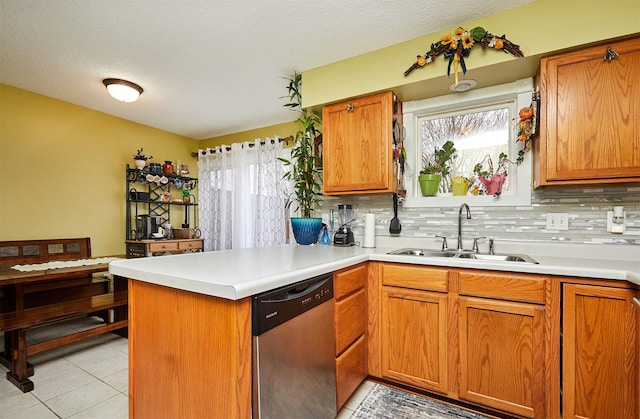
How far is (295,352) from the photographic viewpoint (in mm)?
1191

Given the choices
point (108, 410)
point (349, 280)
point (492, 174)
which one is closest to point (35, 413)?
point (108, 410)

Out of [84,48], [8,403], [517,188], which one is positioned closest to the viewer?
[8,403]

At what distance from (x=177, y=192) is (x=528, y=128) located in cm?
442

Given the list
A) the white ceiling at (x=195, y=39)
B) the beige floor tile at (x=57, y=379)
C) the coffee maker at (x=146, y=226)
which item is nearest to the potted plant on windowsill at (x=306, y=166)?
the white ceiling at (x=195, y=39)

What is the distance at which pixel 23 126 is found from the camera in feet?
9.75

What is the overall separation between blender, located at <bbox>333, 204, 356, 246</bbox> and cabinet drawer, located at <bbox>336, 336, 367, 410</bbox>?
0.77 meters

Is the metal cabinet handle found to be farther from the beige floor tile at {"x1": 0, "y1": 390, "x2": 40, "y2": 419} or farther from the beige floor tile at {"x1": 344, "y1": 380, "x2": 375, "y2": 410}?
the beige floor tile at {"x1": 0, "y1": 390, "x2": 40, "y2": 419}

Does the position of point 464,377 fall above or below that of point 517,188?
below

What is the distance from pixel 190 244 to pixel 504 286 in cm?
380

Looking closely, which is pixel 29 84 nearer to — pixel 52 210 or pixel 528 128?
pixel 52 210

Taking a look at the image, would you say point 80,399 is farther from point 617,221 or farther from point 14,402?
point 617,221

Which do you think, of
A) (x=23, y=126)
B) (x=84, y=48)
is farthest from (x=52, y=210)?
(x=84, y=48)

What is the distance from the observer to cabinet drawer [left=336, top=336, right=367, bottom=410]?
1.59m

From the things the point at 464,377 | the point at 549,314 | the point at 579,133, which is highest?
the point at 579,133
